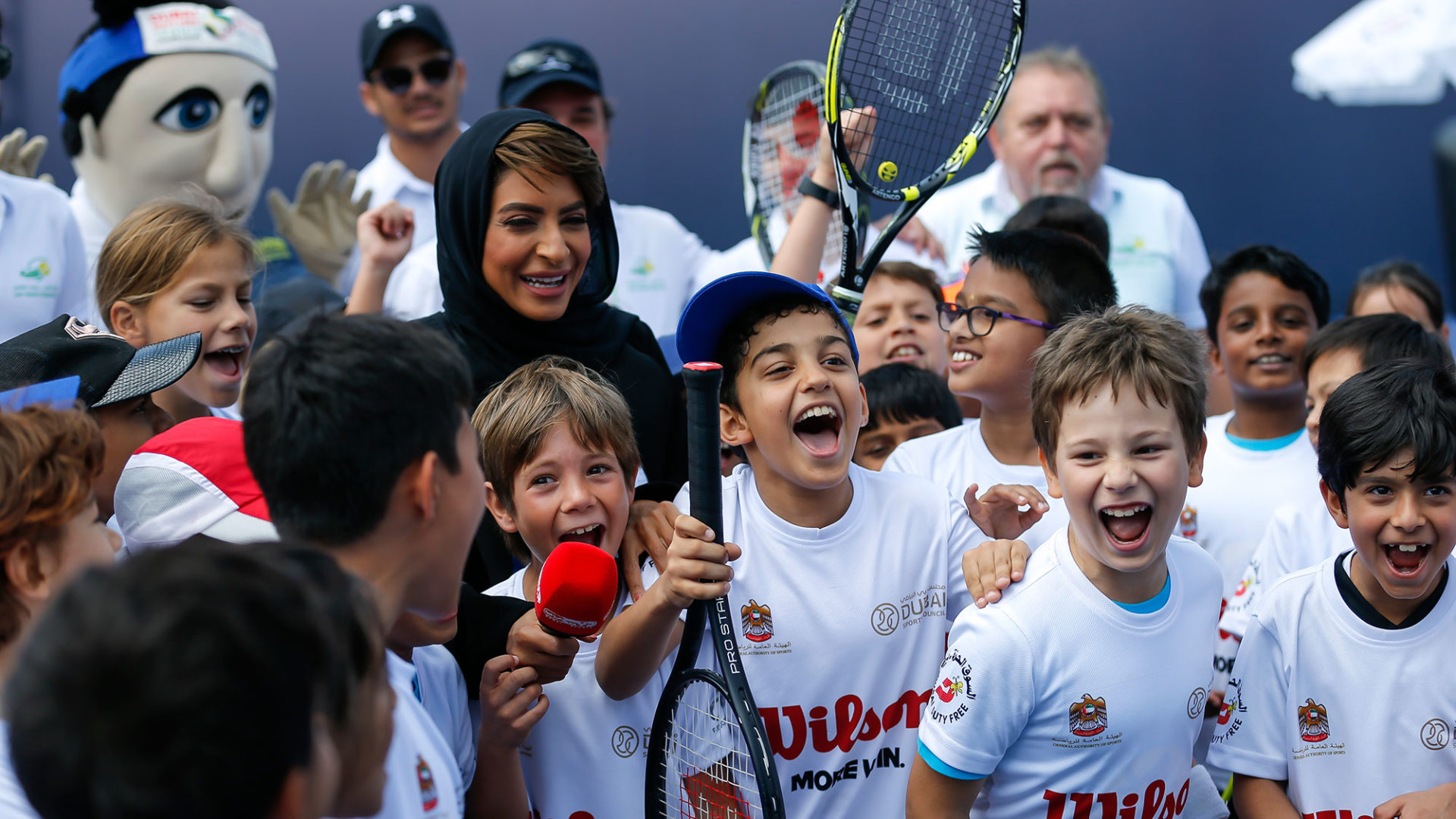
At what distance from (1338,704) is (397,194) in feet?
11.4

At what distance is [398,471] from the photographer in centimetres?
131

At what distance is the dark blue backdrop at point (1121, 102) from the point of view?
5.02 meters

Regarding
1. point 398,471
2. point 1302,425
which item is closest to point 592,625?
point 398,471

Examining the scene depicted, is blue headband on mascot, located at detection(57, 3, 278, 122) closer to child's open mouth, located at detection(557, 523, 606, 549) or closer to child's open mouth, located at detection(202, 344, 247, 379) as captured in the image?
child's open mouth, located at detection(202, 344, 247, 379)

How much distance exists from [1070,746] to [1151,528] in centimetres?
33

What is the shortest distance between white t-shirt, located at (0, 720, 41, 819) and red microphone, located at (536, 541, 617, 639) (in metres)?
0.62

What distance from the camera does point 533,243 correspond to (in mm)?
2275

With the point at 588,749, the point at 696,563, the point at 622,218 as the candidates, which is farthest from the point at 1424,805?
the point at 622,218

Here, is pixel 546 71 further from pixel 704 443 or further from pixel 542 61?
pixel 704 443

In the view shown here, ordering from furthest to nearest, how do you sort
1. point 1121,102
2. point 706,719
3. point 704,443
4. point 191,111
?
point 1121,102 → point 191,111 → point 706,719 → point 704,443

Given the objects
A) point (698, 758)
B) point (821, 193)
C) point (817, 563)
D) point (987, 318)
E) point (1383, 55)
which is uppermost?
point (1383, 55)

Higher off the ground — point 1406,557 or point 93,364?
point 1406,557

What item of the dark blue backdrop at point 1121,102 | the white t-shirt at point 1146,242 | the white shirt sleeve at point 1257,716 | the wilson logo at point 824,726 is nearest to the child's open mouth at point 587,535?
the wilson logo at point 824,726

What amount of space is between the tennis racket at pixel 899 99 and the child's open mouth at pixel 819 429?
320 mm
